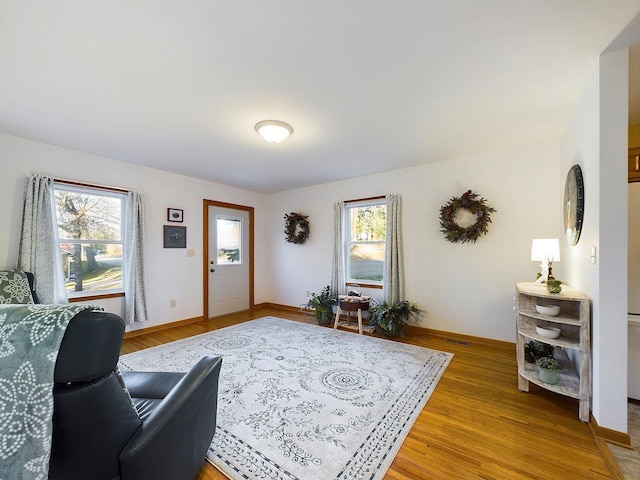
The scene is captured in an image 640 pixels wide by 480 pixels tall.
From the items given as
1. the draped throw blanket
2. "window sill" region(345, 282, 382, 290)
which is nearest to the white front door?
"window sill" region(345, 282, 382, 290)

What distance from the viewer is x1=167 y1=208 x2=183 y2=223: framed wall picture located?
4281 mm

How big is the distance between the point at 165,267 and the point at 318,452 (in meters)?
3.58

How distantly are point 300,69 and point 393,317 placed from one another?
307cm

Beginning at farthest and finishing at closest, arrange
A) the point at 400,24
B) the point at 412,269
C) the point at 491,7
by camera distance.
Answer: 1. the point at 412,269
2. the point at 400,24
3. the point at 491,7

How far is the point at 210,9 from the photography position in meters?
1.41

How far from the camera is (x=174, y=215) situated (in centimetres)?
434

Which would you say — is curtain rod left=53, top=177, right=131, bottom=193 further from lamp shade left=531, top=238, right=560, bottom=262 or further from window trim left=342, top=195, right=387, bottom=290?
lamp shade left=531, top=238, right=560, bottom=262

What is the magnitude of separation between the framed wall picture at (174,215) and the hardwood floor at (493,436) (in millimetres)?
3558

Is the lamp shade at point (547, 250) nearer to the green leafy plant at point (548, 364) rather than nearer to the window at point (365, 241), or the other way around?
the green leafy plant at point (548, 364)

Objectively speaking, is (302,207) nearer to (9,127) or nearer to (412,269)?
(412,269)

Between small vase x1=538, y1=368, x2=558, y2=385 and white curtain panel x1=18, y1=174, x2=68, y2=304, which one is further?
white curtain panel x1=18, y1=174, x2=68, y2=304

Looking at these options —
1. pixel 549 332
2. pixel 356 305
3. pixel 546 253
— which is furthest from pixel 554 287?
pixel 356 305

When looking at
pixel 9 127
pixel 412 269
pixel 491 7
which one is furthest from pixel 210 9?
pixel 412 269

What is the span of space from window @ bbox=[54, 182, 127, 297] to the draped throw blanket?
10.7ft
